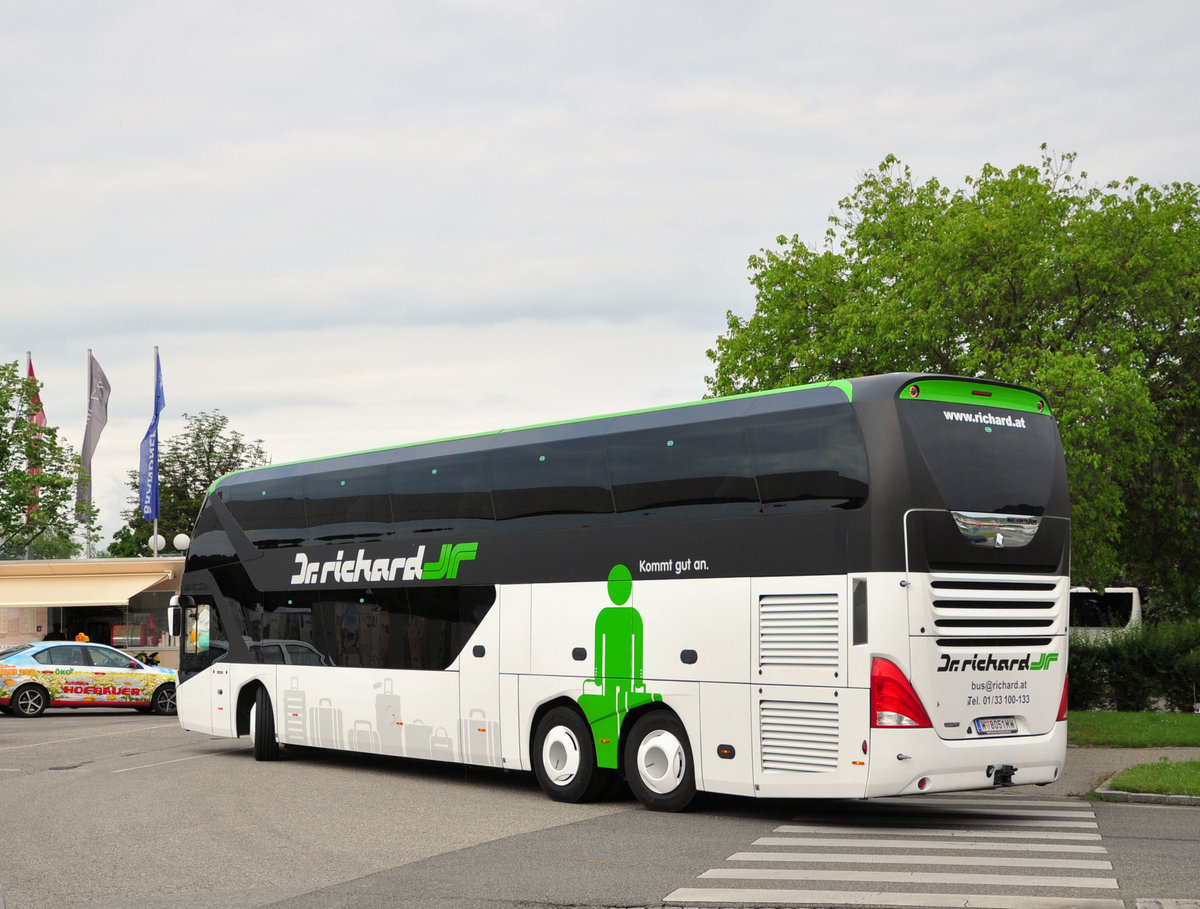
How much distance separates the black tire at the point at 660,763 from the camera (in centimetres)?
1304

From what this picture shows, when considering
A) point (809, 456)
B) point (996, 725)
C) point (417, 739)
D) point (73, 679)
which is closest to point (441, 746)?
point (417, 739)

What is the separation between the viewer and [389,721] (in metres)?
16.6

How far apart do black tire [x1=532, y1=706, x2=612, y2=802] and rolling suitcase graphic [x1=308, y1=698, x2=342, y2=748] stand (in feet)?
12.7

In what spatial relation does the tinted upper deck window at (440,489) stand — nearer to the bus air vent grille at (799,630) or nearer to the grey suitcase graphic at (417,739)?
the grey suitcase graphic at (417,739)

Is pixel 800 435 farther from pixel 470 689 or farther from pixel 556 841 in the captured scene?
pixel 470 689

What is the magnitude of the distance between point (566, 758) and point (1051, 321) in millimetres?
16809

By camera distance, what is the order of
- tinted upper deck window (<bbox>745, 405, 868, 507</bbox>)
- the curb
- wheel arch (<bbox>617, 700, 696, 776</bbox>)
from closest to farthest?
tinted upper deck window (<bbox>745, 405, 868, 507</bbox>), wheel arch (<bbox>617, 700, 696, 776</bbox>), the curb

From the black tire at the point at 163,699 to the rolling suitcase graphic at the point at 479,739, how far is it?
16.7 m

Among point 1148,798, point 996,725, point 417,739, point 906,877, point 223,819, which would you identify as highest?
point 996,725

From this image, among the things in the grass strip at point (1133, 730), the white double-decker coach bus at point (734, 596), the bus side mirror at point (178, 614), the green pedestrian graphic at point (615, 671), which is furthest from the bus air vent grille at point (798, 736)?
the bus side mirror at point (178, 614)

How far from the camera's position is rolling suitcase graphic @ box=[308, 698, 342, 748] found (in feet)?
57.7

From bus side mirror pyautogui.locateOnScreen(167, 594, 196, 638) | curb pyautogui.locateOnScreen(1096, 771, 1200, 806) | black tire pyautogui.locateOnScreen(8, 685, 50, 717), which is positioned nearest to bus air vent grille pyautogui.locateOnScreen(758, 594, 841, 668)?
curb pyautogui.locateOnScreen(1096, 771, 1200, 806)

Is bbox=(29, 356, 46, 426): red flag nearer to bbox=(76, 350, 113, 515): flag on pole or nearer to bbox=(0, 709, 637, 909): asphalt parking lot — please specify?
bbox=(76, 350, 113, 515): flag on pole

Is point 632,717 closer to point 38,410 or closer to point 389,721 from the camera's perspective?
point 389,721
